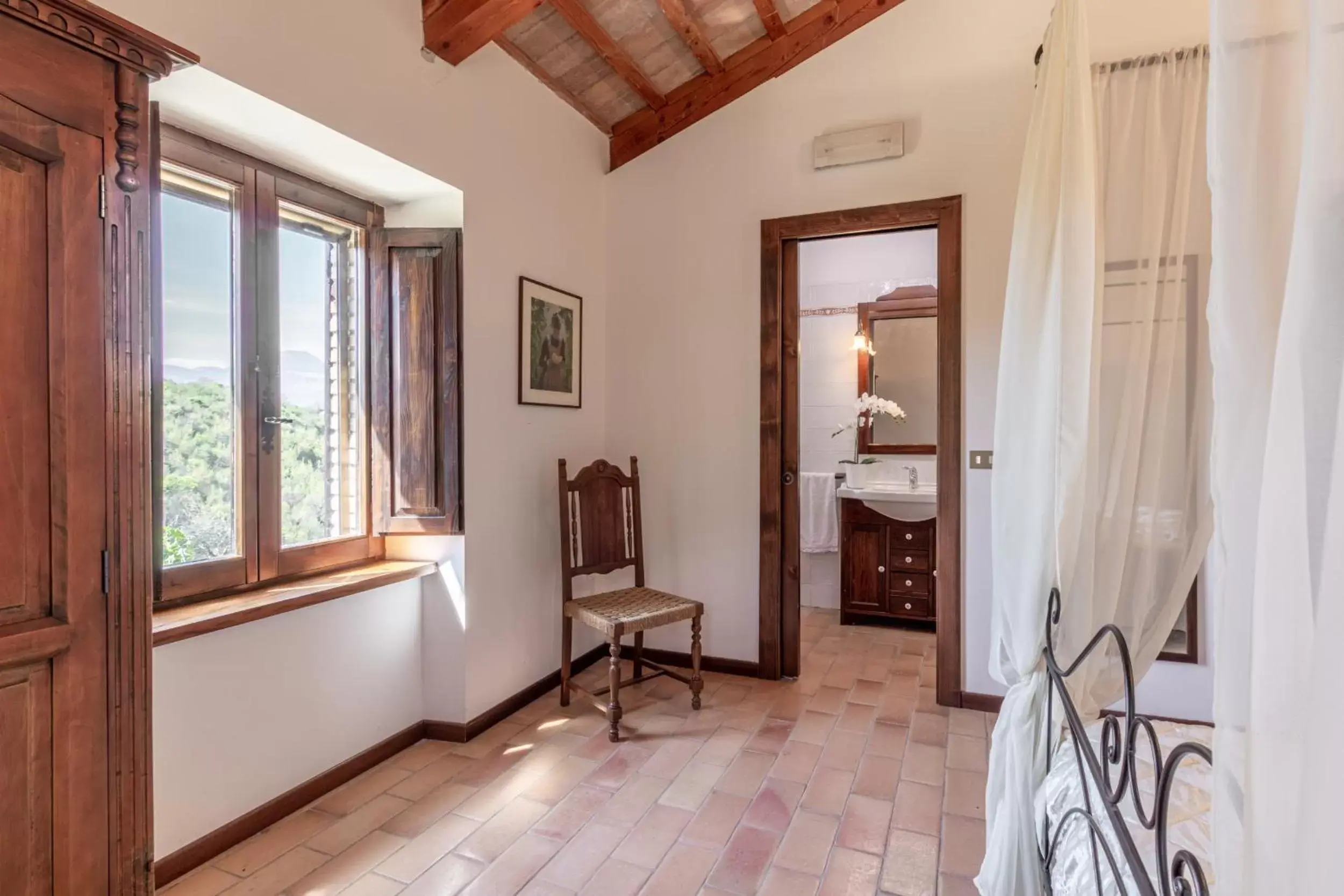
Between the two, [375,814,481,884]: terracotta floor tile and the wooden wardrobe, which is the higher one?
the wooden wardrobe

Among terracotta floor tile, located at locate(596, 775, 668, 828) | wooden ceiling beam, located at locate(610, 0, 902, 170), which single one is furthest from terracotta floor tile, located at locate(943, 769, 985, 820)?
wooden ceiling beam, located at locate(610, 0, 902, 170)

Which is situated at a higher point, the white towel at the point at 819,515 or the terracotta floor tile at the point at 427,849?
the white towel at the point at 819,515

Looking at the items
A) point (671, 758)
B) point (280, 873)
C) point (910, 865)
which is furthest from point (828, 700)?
point (280, 873)

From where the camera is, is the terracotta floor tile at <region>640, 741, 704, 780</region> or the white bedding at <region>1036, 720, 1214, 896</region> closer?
the white bedding at <region>1036, 720, 1214, 896</region>

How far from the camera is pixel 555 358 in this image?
10.4 feet

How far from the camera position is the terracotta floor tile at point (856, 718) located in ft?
9.05

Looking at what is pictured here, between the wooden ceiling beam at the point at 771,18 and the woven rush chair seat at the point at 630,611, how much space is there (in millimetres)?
2715

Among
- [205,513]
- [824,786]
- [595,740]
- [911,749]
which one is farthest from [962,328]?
[205,513]

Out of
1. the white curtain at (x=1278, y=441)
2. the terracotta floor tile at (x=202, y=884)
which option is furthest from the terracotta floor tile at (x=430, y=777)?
the white curtain at (x=1278, y=441)

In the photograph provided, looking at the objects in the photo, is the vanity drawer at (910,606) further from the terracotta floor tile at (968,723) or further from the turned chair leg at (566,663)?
the turned chair leg at (566,663)

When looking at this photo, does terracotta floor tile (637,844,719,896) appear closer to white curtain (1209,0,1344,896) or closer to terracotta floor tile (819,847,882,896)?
terracotta floor tile (819,847,882,896)

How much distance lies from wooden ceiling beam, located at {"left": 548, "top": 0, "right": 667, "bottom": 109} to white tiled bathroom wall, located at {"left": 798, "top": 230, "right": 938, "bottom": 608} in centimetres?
166

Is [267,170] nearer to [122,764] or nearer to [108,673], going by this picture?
[108,673]

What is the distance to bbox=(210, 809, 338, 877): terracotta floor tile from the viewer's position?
185 cm
